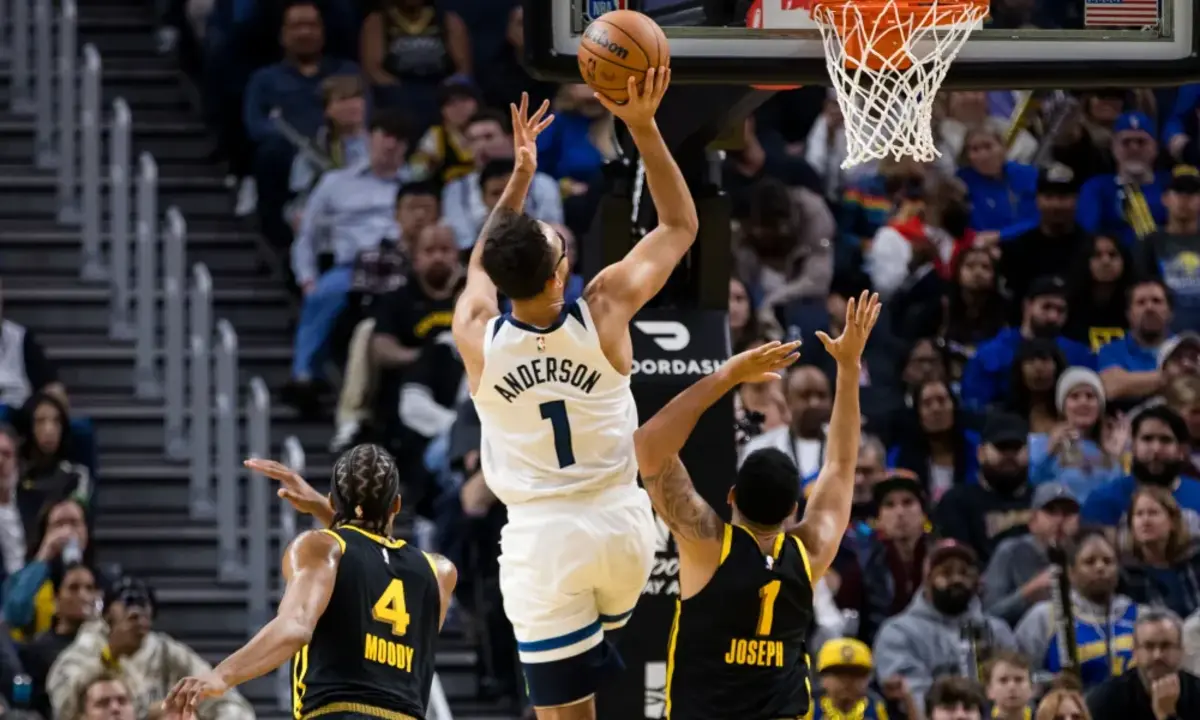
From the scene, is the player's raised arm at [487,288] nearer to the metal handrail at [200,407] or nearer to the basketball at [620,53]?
the basketball at [620,53]

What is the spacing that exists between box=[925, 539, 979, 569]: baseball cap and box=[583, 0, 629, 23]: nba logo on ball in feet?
14.2

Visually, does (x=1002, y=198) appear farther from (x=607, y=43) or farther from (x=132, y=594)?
(x=607, y=43)

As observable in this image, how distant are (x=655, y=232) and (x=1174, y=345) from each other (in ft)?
23.6

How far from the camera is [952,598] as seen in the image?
12.4 meters

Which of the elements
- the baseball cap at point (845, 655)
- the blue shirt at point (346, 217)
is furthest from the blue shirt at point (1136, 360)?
the blue shirt at point (346, 217)

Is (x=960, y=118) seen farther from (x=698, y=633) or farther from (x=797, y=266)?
(x=698, y=633)

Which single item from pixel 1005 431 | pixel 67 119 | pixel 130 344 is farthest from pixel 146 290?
pixel 1005 431

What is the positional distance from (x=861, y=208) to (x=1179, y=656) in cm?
524

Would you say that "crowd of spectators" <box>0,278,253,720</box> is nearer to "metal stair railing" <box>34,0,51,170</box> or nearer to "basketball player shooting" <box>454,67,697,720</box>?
"metal stair railing" <box>34,0,51,170</box>

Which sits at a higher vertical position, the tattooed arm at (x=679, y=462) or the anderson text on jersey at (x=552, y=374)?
the anderson text on jersey at (x=552, y=374)

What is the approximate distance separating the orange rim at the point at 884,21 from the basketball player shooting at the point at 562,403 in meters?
1.24

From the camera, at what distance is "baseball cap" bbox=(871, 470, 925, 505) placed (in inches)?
512

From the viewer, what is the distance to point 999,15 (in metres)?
9.91

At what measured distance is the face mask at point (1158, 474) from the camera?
520 inches
